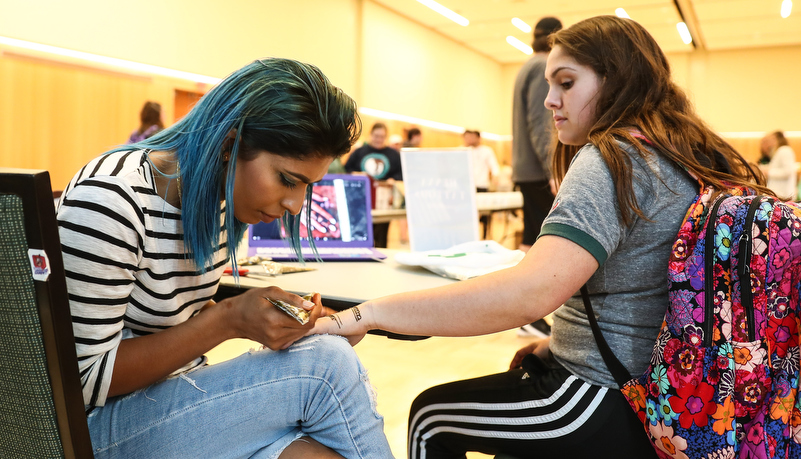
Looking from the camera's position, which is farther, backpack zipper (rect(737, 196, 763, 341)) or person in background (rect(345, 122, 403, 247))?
person in background (rect(345, 122, 403, 247))

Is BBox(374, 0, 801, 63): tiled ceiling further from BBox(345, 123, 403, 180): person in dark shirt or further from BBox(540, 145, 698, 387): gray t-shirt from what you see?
A: BBox(540, 145, 698, 387): gray t-shirt

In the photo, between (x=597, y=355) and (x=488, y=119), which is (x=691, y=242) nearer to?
(x=597, y=355)

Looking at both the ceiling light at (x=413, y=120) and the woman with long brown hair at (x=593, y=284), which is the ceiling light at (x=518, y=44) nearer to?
the ceiling light at (x=413, y=120)

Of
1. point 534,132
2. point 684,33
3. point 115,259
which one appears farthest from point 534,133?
point 684,33

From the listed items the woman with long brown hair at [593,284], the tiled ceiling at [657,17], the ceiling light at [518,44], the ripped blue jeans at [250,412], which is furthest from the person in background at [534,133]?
the ceiling light at [518,44]

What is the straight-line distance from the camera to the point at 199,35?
6504 millimetres

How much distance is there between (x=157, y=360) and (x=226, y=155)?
0.34 m

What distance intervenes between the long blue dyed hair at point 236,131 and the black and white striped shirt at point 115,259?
0.04m

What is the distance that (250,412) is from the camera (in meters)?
0.92

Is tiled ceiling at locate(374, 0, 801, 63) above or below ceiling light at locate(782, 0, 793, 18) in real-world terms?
above

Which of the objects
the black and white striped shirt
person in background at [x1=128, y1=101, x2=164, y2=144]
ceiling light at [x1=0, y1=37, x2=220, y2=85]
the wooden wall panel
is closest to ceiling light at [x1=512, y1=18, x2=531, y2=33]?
ceiling light at [x1=0, y1=37, x2=220, y2=85]

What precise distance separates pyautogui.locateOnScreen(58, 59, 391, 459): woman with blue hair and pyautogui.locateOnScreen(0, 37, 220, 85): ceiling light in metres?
4.08

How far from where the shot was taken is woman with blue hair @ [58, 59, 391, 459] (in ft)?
2.83

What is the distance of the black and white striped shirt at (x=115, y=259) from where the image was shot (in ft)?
2.71
